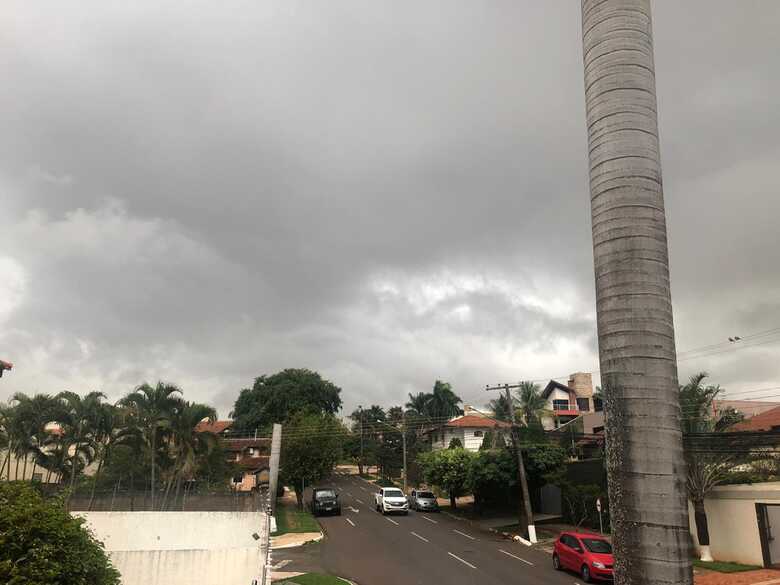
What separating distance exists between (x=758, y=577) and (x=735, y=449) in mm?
4173

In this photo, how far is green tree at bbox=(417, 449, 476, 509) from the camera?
1577 inches

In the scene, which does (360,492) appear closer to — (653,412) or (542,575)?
(542,575)

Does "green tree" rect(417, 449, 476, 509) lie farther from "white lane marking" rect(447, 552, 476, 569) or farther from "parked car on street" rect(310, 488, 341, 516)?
"white lane marking" rect(447, 552, 476, 569)

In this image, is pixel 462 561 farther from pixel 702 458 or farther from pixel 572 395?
pixel 572 395

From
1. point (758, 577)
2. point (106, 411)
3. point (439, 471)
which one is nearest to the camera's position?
point (758, 577)

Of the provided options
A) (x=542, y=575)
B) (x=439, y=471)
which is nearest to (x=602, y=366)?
(x=542, y=575)

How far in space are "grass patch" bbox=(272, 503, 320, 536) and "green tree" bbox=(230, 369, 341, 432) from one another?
32896 millimetres

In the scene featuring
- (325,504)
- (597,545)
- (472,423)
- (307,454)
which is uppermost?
(472,423)

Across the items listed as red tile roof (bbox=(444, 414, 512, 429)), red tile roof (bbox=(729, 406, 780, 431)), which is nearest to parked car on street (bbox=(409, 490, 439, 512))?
red tile roof (bbox=(729, 406, 780, 431))

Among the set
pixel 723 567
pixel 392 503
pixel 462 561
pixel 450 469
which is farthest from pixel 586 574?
pixel 392 503

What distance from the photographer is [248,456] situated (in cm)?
7044

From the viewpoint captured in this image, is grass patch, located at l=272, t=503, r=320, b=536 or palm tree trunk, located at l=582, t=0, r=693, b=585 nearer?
palm tree trunk, located at l=582, t=0, r=693, b=585

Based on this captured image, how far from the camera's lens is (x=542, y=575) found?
21.7m

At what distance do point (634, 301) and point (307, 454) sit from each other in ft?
125
